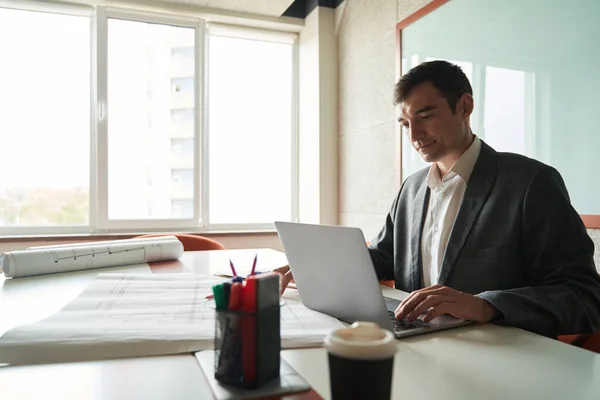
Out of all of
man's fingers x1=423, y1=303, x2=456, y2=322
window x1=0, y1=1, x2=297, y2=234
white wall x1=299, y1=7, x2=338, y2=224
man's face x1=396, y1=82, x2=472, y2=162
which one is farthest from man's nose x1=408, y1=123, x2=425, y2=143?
window x1=0, y1=1, x2=297, y2=234

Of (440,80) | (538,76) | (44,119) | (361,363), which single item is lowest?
(361,363)

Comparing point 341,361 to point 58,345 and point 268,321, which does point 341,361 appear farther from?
point 58,345

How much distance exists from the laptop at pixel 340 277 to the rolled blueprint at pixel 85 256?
975mm

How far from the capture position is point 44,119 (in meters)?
3.74

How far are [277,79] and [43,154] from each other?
2.10m

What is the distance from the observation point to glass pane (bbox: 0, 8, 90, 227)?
366cm

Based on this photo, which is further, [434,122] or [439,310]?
[434,122]

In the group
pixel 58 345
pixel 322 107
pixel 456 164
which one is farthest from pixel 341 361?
pixel 322 107

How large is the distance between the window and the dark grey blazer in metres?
2.90

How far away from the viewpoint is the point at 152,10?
12.7 feet

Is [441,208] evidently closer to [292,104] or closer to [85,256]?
[85,256]

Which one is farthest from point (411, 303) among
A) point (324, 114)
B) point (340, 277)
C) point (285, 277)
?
point (324, 114)

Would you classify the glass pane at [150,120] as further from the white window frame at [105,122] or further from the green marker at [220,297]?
the green marker at [220,297]

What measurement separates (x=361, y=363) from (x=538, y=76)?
1.90 m
